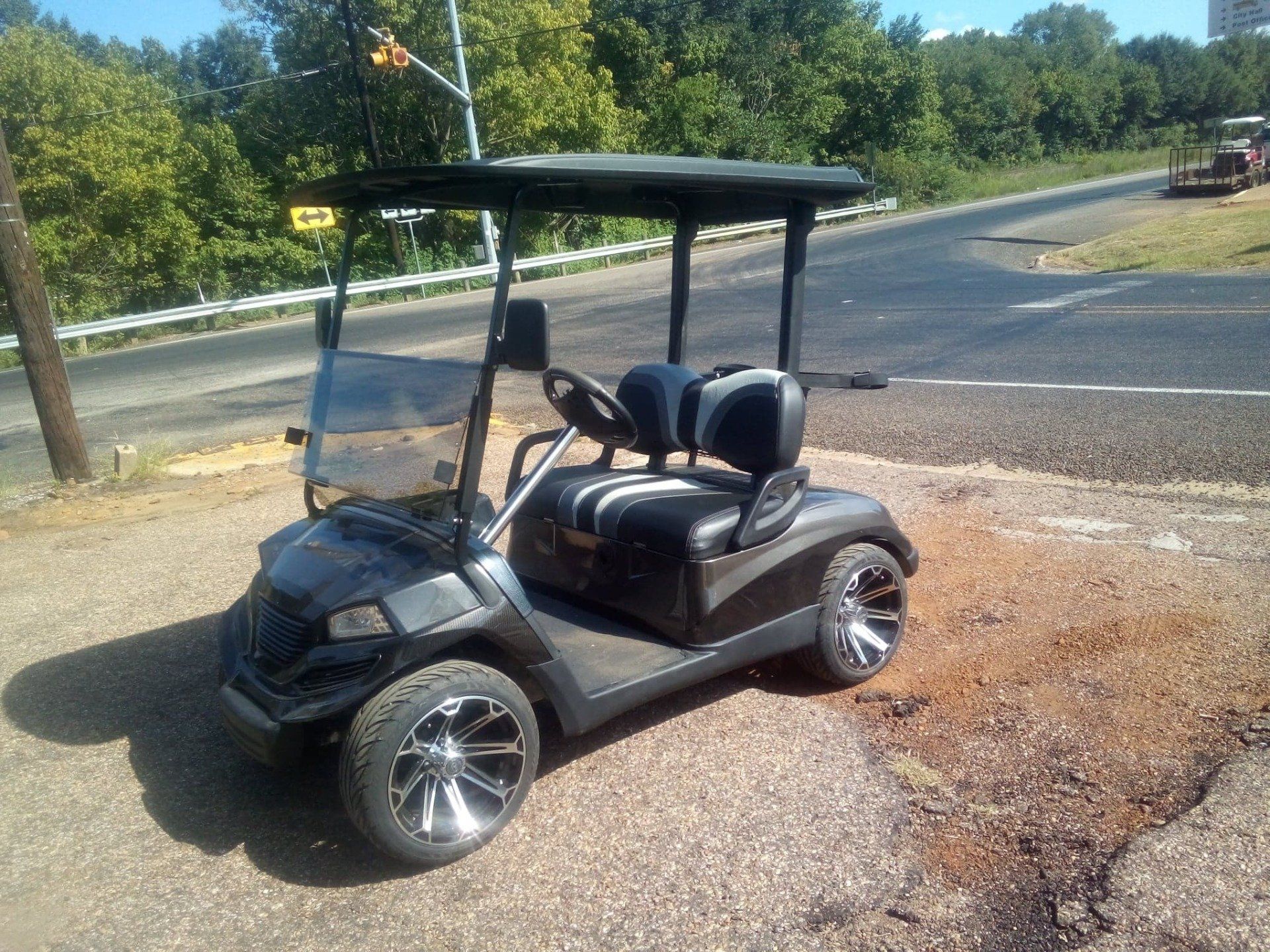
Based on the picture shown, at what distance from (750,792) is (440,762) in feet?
3.52

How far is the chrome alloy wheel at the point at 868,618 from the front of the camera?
4285 millimetres

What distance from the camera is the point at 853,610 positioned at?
4320mm

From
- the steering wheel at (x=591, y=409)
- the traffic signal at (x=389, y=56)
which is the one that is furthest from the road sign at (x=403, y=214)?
the traffic signal at (x=389, y=56)

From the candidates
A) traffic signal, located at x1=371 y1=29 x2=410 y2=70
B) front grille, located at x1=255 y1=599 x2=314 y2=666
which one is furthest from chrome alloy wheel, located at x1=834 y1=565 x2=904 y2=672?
traffic signal, located at x1=371 y1=29 x2=410 y2=70

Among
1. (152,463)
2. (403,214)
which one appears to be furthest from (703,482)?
(152,463)

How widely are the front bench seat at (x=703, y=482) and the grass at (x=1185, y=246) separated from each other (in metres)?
15.1

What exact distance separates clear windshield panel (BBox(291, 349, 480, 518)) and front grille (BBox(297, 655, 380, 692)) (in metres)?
0.59

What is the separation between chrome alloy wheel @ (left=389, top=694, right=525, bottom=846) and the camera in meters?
3.13

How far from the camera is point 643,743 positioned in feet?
12.9

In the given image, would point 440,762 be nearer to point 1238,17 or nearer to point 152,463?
point 152,463

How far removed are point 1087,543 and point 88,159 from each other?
30.5m

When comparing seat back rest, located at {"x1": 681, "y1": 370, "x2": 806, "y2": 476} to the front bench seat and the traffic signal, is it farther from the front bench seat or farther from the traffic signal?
the traffic signal

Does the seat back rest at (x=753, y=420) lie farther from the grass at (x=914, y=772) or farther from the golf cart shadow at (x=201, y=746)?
the grass at (x=914, y=772)

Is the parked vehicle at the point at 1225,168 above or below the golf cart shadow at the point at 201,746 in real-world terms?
above
